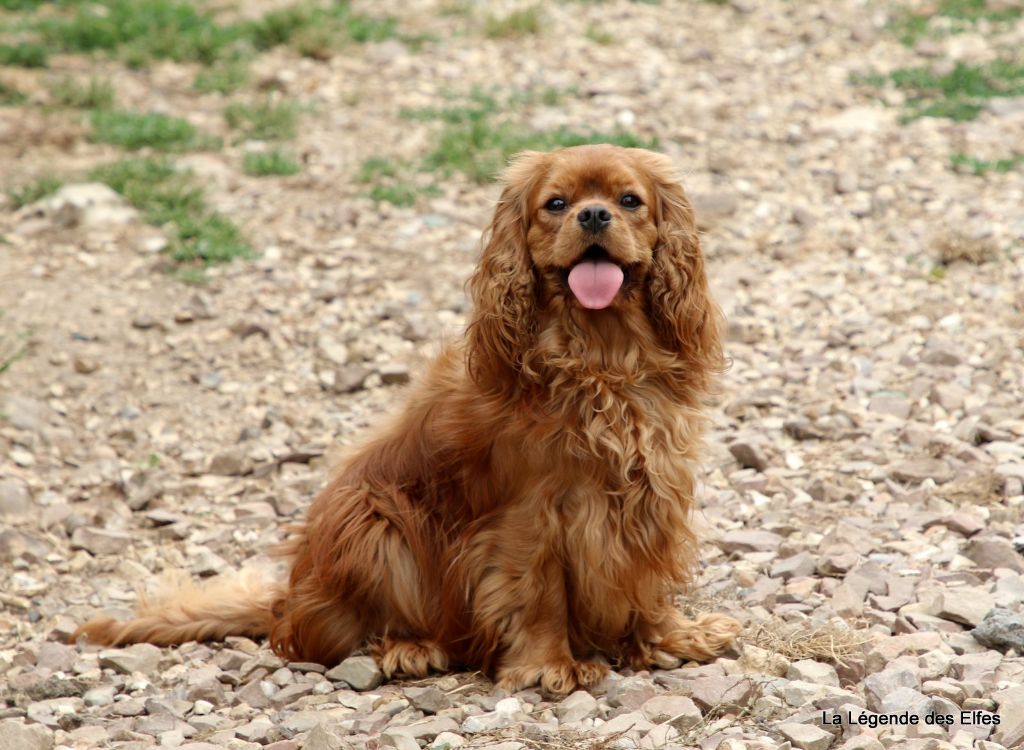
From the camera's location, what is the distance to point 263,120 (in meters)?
9.62

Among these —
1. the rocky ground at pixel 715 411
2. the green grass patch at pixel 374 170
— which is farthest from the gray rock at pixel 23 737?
the green grass patch at pixel 374 170

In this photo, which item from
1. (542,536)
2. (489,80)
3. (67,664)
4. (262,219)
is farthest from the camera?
(489,80)

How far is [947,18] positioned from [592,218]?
7.83 metres

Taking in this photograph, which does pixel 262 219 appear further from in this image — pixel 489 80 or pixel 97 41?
pixel 97 41

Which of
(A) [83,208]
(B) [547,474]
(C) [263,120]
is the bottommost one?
(B) [547,474]

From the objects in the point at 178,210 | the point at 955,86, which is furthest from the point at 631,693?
the point at 955,86

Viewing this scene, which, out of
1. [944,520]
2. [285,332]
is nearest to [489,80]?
[285,332]

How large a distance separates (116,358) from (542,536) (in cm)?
372

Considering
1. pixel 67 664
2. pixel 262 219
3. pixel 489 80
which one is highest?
pixel 489 80

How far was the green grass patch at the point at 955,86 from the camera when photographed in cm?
962

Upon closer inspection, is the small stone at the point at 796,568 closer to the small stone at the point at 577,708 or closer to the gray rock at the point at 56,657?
the small stone at the point at 577,708

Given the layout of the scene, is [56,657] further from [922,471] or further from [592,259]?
[922,471]

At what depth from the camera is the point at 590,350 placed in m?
4.39

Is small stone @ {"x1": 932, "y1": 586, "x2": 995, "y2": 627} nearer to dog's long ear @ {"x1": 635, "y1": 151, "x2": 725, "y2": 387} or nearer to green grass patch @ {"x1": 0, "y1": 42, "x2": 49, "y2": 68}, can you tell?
dog's long ear @ {"x1": 635, "y1": 151, "x2": 725, "y2": 387}
